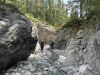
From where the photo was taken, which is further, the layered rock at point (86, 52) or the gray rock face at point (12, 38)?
the gray rock face at point (12, 38)

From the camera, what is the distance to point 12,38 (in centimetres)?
1145

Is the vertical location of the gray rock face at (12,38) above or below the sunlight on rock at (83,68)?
above

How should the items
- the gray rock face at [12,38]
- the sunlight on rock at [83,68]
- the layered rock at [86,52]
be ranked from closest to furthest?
the layered rock at [86,52] < the gray rock face at [12,38] < the sunlight on rock at [83,68]

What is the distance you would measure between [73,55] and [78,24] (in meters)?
3.14

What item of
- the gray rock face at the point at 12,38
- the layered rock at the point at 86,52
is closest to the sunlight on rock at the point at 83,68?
the layered rock at the point at 86,52

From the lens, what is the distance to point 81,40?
45.2 feet

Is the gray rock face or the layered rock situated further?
the gray rock face

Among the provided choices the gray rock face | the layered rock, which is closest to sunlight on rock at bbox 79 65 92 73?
the layered rock

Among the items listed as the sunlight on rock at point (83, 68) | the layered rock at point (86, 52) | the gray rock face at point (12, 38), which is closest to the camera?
the layered rock at point (86, 52)

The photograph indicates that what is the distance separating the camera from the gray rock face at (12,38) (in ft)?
35.6

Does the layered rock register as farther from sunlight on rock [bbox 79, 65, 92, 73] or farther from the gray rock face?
the gray rock face

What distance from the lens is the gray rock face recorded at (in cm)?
1086

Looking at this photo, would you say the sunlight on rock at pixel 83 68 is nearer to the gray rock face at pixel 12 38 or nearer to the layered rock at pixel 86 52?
the layered rock at pixel 86 52

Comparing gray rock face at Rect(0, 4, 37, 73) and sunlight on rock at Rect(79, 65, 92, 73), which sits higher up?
gray rock face at Rect(0, 4, 37, 73)
